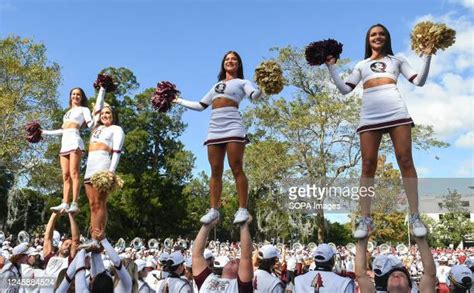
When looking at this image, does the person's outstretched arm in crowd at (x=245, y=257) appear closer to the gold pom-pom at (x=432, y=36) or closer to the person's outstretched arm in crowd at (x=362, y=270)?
the person's outstretched arm in crowd at (x=362, y=270)

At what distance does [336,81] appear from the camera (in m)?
5.70

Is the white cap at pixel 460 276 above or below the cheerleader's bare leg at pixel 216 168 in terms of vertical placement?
below

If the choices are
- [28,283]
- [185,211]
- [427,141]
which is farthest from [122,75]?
[28,283]

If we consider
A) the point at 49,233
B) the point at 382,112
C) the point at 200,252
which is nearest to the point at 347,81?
the point at 382,112

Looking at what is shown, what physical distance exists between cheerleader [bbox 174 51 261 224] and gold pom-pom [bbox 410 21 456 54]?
173cm

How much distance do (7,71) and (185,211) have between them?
2167 centimetres

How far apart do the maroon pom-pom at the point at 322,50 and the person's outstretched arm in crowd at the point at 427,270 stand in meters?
2.15

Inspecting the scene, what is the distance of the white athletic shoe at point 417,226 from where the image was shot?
15.9 feet

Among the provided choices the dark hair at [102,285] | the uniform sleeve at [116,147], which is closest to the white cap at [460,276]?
the dark hair at [102,285]

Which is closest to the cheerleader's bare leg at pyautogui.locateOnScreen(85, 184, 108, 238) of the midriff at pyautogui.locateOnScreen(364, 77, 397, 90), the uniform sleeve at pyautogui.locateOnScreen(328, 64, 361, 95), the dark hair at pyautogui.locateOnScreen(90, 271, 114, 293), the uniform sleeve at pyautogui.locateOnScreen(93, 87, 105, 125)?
the uniform sleeve at pyautogui.locateOnScreen(93, 87, 105, 125)

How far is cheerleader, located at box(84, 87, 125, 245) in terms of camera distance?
22.8ft

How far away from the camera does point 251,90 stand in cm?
575

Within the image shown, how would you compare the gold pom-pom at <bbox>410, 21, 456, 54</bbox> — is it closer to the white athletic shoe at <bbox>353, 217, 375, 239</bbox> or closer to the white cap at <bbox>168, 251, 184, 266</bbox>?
the white athletic shoe at <bbox>353, 217, 375, 239</bbox>

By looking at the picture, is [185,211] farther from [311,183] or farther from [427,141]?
[427,141]
